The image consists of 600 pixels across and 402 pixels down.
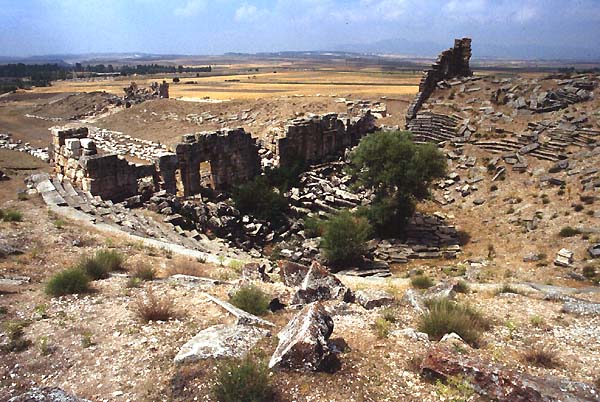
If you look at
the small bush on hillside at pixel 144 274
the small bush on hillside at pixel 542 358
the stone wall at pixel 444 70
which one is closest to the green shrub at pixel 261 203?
the small bush on hillside at pixel 144 274

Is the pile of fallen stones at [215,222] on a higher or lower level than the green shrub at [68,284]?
lower

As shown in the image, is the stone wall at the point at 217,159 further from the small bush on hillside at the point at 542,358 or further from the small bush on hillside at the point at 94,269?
the small bush on hillside at the point at 542,358

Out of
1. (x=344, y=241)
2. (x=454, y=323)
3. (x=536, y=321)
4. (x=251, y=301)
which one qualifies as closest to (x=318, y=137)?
(x=344, y=241)

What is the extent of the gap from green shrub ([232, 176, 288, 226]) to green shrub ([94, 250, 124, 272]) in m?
11.8

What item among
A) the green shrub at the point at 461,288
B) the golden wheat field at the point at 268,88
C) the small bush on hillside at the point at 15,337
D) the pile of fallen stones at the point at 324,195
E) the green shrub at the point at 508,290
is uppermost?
the golden wheat field at the point at 268,88

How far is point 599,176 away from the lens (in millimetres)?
20875

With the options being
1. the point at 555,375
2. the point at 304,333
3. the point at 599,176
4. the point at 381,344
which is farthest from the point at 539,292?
the point at 599,176

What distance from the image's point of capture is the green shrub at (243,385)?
5.96 m

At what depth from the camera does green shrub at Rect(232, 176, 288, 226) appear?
23.7m

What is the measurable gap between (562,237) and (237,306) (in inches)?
565

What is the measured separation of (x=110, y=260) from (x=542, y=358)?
1002 cm

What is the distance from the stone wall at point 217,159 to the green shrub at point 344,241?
991cm

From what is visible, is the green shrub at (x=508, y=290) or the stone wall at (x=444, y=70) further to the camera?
the stone wall at (x=444, y=70)

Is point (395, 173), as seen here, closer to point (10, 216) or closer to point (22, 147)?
point (10, 216)
